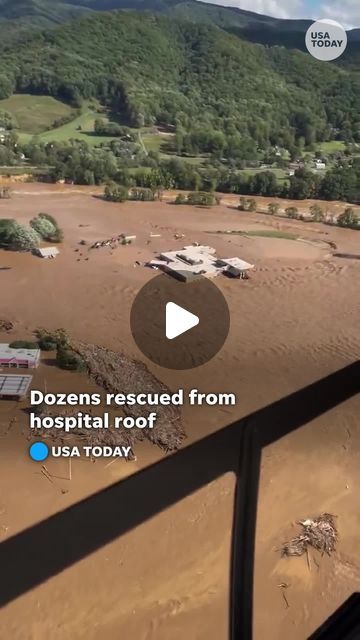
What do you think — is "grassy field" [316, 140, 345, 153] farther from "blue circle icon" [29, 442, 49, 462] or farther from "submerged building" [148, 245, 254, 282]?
"blue circle icon" [29, 442, 49, 462]

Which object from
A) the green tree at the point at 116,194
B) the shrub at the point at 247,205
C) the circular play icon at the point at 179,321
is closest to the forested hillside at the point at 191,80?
the shrub at the point at 247,205

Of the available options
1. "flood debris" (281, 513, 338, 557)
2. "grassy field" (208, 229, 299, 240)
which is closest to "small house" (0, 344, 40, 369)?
"flood debris" (281, 513, 338, 557)

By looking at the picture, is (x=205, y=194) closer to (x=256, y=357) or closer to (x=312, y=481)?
(x=256, y=357)

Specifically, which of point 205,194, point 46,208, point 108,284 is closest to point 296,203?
point 205,194

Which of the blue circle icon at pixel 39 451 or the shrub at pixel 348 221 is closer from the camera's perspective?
the blue circle icon at pixel 39 451

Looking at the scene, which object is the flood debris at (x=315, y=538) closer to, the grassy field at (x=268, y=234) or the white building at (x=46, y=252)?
the white building at (x=46, y=252)

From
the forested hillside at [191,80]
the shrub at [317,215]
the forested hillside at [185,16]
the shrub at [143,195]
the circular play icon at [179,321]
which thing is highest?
the forested hillside at [185,16]
